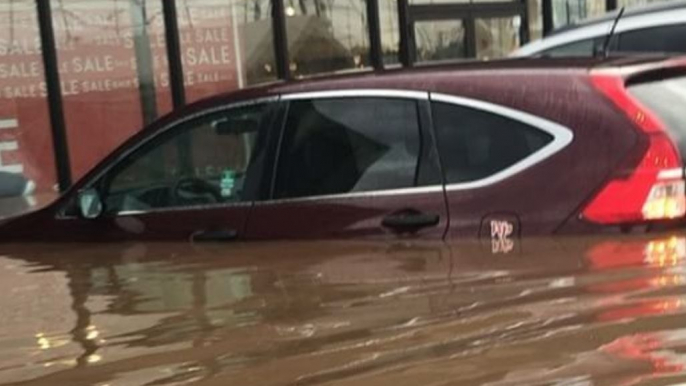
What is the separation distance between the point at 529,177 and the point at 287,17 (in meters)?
9.24

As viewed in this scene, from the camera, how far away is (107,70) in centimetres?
1280

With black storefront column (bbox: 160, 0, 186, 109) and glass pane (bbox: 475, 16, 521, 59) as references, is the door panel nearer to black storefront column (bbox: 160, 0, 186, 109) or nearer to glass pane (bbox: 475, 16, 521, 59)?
black storefront column (bbox: 160, 0, 186, 109)

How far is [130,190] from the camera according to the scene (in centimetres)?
580

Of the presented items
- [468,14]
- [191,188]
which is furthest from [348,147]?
[468,14]

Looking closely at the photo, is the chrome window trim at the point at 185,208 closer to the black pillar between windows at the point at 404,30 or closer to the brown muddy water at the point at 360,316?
the brown muddy water at the point at 360,316

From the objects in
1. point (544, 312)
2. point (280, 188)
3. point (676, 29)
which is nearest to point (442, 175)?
point (280, 188)

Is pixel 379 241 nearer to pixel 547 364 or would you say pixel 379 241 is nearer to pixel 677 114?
pixel 677 114

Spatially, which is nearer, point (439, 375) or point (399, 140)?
point (439, 375)

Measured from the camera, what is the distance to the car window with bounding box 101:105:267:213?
5547 mm

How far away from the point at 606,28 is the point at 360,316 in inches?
190

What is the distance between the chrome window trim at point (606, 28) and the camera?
7914 millimetres

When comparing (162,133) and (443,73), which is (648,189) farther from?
(162,133)

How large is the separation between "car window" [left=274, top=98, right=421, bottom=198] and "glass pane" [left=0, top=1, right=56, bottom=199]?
7.54 m

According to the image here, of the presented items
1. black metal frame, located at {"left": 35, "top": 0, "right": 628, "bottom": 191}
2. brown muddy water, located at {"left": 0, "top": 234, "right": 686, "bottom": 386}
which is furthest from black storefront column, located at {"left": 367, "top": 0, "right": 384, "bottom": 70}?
brown muddy water, located at {"left": 0, "top": 234, "right": 686, "bottom": 386}
